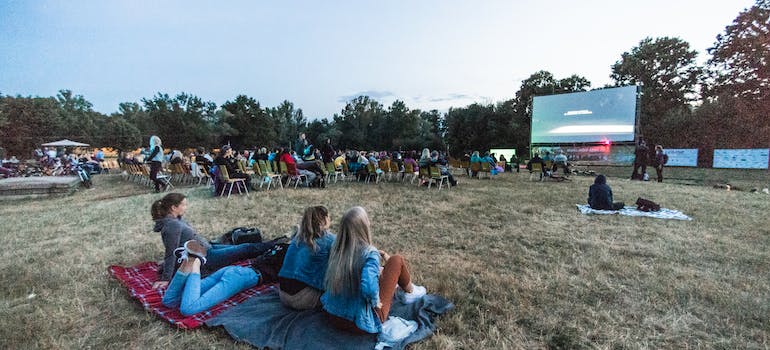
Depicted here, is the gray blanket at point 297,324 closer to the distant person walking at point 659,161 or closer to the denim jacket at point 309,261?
the denim jacket at point 309,261

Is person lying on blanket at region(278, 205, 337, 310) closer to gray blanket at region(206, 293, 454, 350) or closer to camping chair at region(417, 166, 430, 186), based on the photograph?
gray blanket at region(206, 293, 454, 350)

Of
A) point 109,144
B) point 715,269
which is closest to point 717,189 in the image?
point 715,269

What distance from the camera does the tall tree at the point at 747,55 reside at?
2083cm

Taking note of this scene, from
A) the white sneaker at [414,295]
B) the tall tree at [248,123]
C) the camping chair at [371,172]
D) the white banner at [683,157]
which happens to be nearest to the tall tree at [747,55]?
the white banner at [683,157]

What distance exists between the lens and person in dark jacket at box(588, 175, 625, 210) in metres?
6.79

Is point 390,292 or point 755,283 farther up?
point 390,292

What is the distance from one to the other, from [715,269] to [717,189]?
950 cm

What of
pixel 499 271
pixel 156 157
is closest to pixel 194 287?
pixel 499 271

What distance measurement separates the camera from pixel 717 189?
10602mm

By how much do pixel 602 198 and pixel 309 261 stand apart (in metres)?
6.38

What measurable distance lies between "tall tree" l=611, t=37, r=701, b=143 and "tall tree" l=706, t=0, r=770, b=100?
2277 mm

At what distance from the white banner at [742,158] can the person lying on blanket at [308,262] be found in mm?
23222

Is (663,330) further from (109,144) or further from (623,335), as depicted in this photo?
(109,144)

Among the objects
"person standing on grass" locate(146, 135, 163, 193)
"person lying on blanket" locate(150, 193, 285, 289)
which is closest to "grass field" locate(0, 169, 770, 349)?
"person lying on blanket" locate(150, 193, 285, 289)
